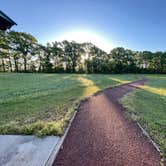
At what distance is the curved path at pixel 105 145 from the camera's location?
3.63 metres

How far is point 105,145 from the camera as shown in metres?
4.31

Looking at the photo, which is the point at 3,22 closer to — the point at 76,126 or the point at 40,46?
the point at 76,126

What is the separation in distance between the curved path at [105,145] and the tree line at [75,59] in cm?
4652

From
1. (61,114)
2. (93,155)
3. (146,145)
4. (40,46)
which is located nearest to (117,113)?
(61,114)

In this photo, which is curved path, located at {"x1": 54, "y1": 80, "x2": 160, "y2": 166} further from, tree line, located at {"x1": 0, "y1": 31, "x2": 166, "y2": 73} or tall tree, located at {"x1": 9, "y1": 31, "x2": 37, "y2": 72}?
tree line, located at {"x1": 0, "y1": 31, "x2": 166, "y2": 73}

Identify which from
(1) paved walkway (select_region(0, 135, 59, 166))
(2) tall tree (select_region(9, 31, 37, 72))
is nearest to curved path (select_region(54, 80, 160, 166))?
(1) paved walkway (select_region(0, 135, 59, 166))

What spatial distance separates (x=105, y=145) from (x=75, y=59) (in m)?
53.8

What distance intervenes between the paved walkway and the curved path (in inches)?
12.7

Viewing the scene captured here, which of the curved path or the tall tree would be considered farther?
the tall tree

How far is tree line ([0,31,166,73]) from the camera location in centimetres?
5038

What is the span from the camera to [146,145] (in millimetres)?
4332

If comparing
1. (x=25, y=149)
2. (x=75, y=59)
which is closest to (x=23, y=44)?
(x=75, y=59)

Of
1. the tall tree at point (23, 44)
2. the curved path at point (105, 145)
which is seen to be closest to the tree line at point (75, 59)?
the tall tree at point (23, 44)

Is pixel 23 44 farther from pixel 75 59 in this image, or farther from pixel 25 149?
pixel 25 149
